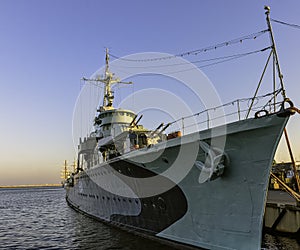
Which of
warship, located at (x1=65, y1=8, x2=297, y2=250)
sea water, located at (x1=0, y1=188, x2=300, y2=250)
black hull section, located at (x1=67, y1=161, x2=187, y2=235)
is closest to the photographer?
warship, located at (x1=65, y1=8, x2=297, y2=250)

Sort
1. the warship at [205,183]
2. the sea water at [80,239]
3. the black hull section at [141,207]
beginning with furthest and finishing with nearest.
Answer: the sea water at [80,239] < the black hull section at [141,207] < the warship at [205,183]

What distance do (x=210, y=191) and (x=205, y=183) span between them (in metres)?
0.29

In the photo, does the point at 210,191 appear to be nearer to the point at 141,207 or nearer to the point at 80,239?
the point at 141,207

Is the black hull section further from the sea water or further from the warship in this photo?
the sea water

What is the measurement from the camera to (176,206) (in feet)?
33.2

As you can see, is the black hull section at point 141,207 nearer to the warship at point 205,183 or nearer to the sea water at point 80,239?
the warship at point 205,183

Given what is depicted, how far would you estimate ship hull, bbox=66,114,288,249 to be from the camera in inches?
306

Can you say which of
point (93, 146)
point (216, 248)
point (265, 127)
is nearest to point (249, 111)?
point (265, 127)

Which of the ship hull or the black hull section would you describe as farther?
the black hull section

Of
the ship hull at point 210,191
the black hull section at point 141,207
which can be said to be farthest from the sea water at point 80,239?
the ship hull at point 210,191

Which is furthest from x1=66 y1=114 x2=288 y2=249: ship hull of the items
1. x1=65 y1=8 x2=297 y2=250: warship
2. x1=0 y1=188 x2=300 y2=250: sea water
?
x1=0 y1=188 x2=300 y2=250: sea water

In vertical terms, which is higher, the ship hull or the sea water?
the ship hull

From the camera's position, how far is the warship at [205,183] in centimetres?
778

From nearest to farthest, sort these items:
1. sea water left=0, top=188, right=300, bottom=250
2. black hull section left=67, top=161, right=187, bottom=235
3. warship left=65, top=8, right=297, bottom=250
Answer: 1. warship left=65, top=8, right=297, bottom=250
2. black hull section left=67, top=161, right=187, bottom=235
3. sea water left=0, top=188, right=300, bottom=250
